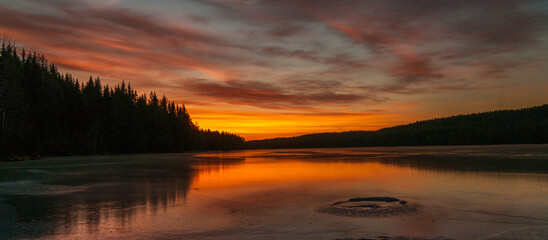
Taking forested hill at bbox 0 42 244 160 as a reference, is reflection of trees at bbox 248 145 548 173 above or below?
below

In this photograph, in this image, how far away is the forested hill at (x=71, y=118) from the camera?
193 ft

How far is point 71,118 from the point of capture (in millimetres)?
85125

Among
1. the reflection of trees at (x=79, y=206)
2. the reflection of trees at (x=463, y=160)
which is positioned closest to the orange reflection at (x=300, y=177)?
the reflection of trees at (x=79, y=206)

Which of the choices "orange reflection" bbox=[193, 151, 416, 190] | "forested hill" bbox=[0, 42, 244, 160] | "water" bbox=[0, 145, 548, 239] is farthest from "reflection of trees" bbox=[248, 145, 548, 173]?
"forested hill" bbox=[0, 42, 244, 160]

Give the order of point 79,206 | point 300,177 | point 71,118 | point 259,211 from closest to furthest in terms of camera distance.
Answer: point 259,211 → point 79,206 → point 300,177 → point 71,118

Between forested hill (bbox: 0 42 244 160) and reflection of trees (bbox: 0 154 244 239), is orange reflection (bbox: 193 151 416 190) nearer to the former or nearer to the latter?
reflection of trees (bbox: 0 154 244 239)

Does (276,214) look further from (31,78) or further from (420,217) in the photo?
(31,78)

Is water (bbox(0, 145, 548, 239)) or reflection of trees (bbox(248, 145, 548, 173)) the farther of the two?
reflection of trees (bbox(248, 145, 548, 173))

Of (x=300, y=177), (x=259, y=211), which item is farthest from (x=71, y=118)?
(x=259, y=211)

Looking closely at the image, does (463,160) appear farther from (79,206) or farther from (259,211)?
(79,206)

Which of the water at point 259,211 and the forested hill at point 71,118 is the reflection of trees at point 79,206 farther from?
the forested hill at point 71,118

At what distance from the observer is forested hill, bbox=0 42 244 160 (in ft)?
193

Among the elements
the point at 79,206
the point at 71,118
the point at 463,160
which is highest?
the point at 71,118

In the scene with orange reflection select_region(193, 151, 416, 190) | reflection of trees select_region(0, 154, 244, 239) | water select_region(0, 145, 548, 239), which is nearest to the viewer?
water select_region(0, 145, 548, 239)
